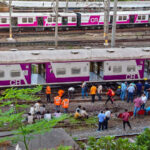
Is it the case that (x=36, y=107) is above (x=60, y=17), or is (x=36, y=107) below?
below

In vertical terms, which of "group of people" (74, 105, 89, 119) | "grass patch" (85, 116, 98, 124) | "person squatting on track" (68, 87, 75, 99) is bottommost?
"grass patch" (85, 116, 98, 124)

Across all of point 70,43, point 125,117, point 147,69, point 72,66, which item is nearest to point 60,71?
point 72,66

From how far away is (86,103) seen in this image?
23172mm

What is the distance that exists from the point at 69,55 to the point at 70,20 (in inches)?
931

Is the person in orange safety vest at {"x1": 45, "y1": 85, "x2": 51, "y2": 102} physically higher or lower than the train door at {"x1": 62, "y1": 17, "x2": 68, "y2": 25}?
lower

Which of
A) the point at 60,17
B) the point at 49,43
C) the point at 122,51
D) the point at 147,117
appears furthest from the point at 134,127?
the point at 60,17

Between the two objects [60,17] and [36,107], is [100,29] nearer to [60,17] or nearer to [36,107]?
[60,17]

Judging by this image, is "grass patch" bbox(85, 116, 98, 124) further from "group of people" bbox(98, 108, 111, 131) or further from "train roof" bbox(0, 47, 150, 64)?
"train roof" bbox(0, 47, 150, 64)

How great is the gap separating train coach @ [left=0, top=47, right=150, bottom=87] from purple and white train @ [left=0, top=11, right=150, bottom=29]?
18536mm

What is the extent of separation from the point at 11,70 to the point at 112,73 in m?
7.24

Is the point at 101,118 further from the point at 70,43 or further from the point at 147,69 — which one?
the point at 70,43

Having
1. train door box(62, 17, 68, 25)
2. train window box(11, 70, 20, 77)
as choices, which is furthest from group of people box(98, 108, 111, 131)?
train door box(62, 17, 68, 25)

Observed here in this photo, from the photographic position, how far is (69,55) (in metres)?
24.9

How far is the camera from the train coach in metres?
23.6
